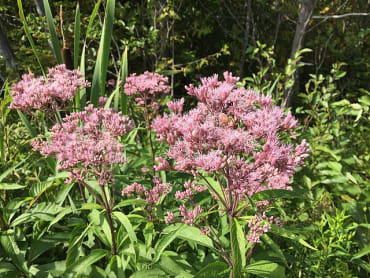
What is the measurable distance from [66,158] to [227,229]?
1.09m

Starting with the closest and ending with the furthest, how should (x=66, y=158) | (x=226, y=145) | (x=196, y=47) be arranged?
(x=226, y=145)
(x=66, y=158)
(x=196, y=47)

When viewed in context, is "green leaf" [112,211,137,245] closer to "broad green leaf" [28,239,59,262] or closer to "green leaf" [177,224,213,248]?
"green leaf" [177,224,213,248]

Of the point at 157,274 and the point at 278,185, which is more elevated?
the point at 278,185

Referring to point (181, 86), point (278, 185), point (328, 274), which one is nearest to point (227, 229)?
point (278, 185)

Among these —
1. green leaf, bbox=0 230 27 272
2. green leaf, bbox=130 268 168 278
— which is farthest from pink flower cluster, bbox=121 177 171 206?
green leaf, bbox=0 230 27 272

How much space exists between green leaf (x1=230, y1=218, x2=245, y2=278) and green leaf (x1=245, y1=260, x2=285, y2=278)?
15 cm

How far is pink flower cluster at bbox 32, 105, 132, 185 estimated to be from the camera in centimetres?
190

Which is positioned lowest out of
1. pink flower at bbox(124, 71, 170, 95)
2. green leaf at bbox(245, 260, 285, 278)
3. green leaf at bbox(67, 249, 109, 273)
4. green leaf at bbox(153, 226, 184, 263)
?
green leaf at bbox(67, 249, 109, 273)

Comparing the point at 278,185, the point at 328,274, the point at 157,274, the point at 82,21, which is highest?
the point at 82,21

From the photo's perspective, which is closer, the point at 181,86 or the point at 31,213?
the point at 31,213

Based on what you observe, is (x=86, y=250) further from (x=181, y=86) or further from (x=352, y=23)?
(x=352, y=23)

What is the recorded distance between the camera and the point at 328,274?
7.43 feet

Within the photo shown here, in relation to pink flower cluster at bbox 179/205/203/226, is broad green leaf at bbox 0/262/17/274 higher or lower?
lower

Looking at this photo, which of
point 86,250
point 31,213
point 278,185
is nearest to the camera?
point 278,185
